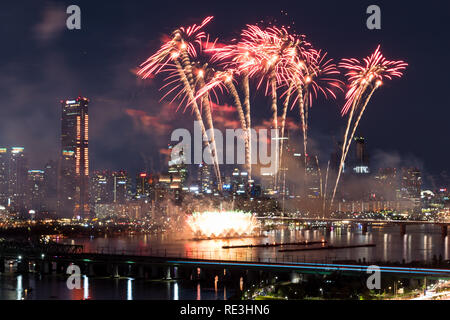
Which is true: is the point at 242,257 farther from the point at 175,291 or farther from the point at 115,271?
the point at 175,291

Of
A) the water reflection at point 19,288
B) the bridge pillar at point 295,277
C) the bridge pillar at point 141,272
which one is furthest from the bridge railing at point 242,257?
the bridge pillar at point 295,277

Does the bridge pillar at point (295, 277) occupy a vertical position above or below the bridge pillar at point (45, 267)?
above

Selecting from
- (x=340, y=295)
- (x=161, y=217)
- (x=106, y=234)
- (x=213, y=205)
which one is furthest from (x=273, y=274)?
(x=161, y=217)

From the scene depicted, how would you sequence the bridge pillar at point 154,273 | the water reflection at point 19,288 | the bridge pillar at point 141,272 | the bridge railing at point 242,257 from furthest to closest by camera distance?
the bridge railing at point 242,257
the bridge pillar at point 141,272
the bridge pillar at point 154,273
the water reflection at point 19,288

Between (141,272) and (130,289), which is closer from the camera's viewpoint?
(130,289)

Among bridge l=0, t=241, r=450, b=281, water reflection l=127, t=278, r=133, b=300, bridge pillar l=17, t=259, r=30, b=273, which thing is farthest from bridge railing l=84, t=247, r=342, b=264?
bridge pillar l=17, t=259, r=30, b=273

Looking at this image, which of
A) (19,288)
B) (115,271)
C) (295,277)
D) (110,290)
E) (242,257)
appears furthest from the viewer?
(242,257)

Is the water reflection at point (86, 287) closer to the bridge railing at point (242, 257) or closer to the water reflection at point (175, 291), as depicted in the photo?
the water reflection at point (175, 291)

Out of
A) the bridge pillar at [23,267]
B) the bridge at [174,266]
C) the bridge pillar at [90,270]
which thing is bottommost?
the bridge pillar at [23,267]

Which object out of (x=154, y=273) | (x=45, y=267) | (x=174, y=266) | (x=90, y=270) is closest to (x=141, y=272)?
(x=154, y=273)

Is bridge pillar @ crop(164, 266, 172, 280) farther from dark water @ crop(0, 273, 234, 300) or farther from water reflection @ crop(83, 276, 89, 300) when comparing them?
water reflection @ crop(83, 276, 89, 300)
